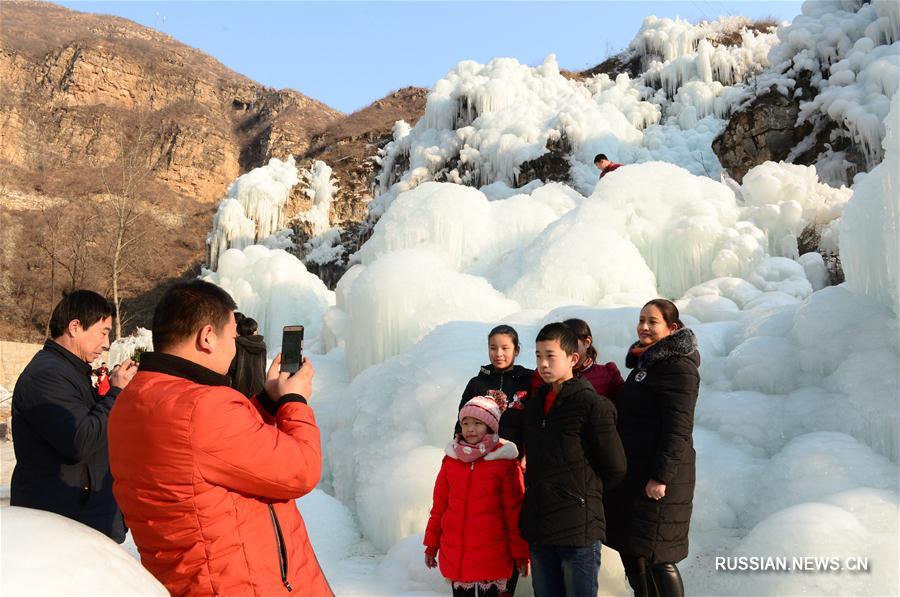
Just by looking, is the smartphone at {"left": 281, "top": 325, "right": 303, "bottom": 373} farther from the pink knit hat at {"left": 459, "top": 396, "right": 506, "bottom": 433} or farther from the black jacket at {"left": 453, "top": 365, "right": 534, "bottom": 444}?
the black jacket at {"left": 453, "top": 365, "right": 534, "bottom": 444}

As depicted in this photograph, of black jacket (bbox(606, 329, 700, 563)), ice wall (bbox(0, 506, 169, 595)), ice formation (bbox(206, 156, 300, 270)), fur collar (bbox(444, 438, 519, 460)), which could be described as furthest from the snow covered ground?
ice formation (bbox(206, 156, 300, 270))

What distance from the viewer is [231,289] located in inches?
488

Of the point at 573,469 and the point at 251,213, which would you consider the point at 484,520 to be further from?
the point at 251,213

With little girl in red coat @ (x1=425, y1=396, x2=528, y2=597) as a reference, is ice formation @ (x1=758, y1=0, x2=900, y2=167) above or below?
above

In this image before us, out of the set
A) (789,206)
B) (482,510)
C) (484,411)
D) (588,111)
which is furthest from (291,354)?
(588,111)

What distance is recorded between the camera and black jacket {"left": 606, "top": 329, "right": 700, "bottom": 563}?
243cm

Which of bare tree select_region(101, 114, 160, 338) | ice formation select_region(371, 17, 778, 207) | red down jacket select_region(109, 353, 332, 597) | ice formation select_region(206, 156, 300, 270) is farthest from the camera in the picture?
bare tree select_region(101, 114, 160, 338)

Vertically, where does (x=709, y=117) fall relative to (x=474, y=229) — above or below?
above

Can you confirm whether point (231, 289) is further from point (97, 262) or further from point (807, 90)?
point (97, 262)

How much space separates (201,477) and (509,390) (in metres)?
1.89

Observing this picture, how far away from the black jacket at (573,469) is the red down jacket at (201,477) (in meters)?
1.21

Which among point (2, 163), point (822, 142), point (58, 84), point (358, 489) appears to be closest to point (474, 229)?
point (358, 489)

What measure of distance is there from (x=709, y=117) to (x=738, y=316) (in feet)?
40.4

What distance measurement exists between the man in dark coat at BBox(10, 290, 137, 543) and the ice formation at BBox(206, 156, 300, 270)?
1895 centimetres
